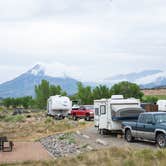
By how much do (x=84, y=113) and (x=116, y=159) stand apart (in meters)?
34.0

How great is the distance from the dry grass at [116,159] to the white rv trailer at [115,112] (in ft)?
33.9

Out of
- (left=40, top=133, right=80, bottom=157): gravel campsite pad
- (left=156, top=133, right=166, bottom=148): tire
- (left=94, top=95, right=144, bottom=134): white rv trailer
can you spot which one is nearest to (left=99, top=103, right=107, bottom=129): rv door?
(left=94, top=95, right=144, bottom=134): white rv trailer

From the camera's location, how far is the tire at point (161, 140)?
21.9 m

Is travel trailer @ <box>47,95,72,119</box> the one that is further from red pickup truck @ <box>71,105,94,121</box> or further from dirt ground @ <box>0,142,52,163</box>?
dirt ground @ <box>0,142,52,163</box>

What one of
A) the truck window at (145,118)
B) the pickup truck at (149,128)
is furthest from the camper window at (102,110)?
the truck window at (145,118)

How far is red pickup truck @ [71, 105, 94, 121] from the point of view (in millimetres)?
49750

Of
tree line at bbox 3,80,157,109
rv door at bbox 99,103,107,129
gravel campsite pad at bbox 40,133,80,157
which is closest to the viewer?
gravel campsite pad at bbox 40,133,80,157

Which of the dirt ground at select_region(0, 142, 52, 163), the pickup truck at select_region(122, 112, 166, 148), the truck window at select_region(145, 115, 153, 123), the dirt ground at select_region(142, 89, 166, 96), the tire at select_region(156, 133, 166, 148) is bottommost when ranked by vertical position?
the dirt ground at select_region(0, 142, 52, 163)

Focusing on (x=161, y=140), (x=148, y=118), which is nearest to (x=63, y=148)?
(x=148, y=118)

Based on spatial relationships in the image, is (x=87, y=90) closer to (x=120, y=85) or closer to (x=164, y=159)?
(x=120, y=85)

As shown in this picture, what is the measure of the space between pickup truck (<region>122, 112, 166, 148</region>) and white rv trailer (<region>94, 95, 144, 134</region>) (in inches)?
99.8

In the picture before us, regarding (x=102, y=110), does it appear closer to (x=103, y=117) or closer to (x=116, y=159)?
(x=103, y=117)

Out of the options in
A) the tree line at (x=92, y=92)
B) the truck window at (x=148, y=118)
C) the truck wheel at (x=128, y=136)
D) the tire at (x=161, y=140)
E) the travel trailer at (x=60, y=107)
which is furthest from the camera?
the tree line at (x=92, y=92)

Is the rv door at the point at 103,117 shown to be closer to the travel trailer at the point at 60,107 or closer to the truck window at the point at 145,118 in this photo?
the truck window at the point at 145,118
